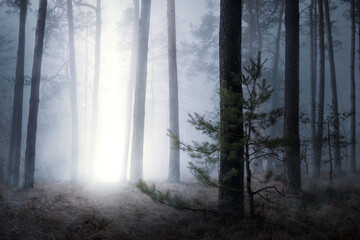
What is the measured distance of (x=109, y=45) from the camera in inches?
1049

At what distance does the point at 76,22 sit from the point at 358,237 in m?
21.9

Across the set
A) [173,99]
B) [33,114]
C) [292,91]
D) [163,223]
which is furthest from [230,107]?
[33,114]

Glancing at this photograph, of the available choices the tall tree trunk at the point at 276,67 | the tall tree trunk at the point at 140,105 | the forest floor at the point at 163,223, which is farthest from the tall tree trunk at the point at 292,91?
the tall tree trunk at the point at 276,67

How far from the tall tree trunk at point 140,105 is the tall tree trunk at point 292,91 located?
19.1 ft

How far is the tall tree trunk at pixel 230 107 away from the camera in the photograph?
149 inches

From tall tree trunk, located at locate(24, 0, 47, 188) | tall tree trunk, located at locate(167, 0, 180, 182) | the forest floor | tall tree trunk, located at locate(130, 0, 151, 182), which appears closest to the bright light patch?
tall tree trunk, located at locate(167, 0, 180, 182)

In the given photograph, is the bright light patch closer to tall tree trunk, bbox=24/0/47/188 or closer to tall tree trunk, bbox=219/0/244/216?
tall tree trunk, bbox=24/0/47/188

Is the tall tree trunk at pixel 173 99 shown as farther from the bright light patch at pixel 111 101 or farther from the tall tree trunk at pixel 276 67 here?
the bright light patch at pixel 111 101

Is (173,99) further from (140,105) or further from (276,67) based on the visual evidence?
(276,67)

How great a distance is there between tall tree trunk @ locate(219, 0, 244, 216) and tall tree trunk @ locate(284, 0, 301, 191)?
3.45 m

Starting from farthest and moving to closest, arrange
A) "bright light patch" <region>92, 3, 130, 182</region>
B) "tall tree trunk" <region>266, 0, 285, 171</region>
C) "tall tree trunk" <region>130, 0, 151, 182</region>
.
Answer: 1. "bright light patch" <region>92, 3, 130, 182</region>
2. "tall tree trunk" <region>266, 0, 285, 171</region>
3. "tall tree trunk" <region>130, 0, 151, 182</region>

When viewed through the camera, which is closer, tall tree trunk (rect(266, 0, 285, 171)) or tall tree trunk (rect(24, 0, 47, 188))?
tall tree trunk (rect(24, 0, 47, 188))

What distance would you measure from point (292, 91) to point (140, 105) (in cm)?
612

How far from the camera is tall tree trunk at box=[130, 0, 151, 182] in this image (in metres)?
9.22
